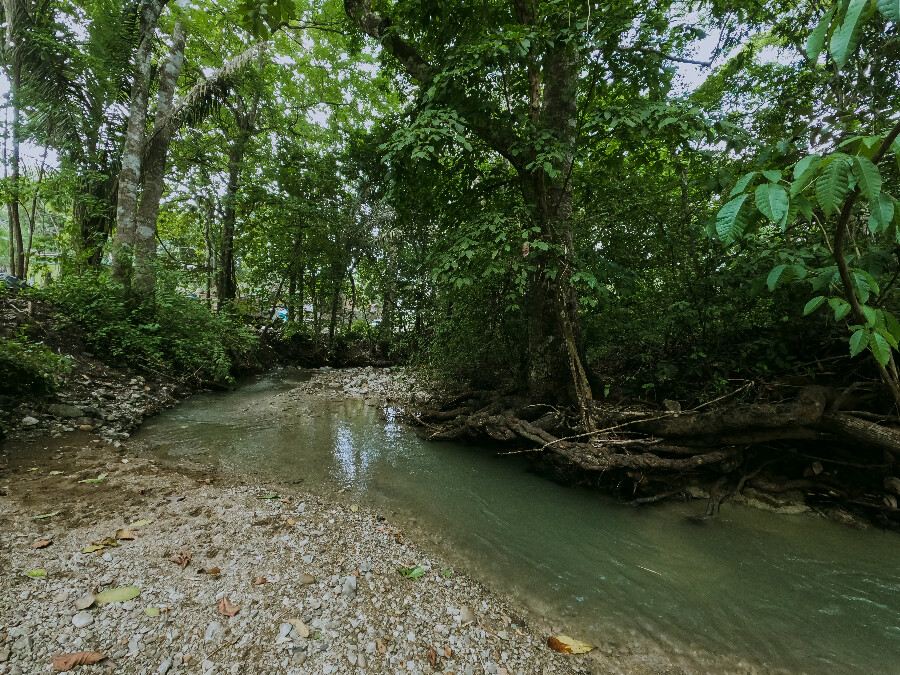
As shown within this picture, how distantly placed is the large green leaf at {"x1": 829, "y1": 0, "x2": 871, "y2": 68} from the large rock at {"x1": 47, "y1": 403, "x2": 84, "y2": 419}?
7467mm

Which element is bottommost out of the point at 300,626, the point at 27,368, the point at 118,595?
the point at 300,626

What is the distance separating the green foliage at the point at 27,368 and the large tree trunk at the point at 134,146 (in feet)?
12.4

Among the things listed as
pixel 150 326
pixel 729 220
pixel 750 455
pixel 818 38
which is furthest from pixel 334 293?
pixel 818 38

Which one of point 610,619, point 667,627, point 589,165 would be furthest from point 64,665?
point 589,165

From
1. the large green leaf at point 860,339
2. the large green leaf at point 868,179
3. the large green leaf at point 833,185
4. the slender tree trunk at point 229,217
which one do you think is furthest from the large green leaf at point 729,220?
the slender tree trunk at point 229,217

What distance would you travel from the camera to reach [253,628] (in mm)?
1794

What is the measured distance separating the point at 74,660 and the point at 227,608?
0.57 metres

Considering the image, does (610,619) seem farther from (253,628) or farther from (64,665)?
(64,665)

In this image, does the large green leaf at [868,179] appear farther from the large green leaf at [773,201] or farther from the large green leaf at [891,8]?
the large green leaf at [891,8]

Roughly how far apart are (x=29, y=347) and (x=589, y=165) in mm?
8341

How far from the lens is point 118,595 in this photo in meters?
1.86

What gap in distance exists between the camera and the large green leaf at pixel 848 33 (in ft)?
3.39

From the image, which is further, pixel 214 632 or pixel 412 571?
pixel 412 571

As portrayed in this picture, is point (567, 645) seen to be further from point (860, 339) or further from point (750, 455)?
point (750, 455)
